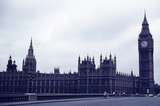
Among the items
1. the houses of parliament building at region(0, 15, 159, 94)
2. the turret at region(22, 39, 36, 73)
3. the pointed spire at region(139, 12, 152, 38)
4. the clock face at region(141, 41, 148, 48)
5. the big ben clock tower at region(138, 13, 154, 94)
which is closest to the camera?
the houses of parliament building at region(0, 15, 159, 94)

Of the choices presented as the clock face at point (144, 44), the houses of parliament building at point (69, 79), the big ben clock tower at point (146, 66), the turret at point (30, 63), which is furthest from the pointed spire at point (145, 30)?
the turret at point (30, 63)

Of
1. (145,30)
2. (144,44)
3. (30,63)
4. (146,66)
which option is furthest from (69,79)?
(145,30)

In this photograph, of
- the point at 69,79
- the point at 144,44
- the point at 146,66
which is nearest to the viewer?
the point at 69,79

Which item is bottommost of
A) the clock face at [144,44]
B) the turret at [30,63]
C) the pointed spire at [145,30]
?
the turret at [30,63]

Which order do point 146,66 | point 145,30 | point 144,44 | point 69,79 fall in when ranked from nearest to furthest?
point 69,79 → point 146,66 → point 144,44 → point 145,30

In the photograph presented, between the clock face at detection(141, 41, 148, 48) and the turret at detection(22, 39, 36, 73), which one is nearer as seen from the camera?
the turret at detection(22, 39, 36, 73)

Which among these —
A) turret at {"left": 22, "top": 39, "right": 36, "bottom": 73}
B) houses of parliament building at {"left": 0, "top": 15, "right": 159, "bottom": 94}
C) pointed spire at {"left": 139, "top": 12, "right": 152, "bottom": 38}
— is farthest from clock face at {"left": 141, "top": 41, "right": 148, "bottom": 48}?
turret at {"left": 22, "top": 39, "right": 36, "bottom": 73}

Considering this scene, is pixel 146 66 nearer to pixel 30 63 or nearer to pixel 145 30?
pixel 145 30

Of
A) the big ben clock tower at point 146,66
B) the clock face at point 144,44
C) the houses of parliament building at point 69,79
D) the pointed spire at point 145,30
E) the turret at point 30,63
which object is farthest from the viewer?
the pointed spire at point 145,30

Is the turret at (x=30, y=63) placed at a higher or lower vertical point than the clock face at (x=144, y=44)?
lower

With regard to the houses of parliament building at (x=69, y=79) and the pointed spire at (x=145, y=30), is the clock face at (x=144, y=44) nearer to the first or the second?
the pointed spire at (x=145, y=30)

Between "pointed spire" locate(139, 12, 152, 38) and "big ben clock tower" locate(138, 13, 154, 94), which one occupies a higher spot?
"pointed spire" locate(139, 12, 152, 38)

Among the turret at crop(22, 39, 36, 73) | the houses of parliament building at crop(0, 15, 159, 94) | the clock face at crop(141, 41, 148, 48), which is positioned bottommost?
the houses of parliament building at crop(0, 15, 159, 94)

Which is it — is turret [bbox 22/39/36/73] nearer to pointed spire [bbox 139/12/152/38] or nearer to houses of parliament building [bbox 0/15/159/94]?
houses of parliament building [bbox 0/15/159/94]
